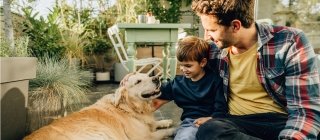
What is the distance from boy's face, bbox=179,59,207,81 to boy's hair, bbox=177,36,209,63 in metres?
0.03

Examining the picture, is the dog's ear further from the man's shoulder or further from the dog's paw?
the man's shoulder

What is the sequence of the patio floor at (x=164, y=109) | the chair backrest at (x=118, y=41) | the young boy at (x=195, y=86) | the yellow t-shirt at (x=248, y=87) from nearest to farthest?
the yellow t-shirt at (x=248, y=87) → the young boy at (x=195, y=86) → the patio floor at (x=164, y=109) → the chair backrest at (x=118, y=41)

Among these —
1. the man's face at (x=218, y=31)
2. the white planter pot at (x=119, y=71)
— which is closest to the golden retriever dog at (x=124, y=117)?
the man's face at (x=218, y=31)

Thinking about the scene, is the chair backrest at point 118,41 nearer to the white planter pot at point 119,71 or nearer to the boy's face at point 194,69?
the white planter pot at point 119,71

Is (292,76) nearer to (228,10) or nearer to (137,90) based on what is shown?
(228,10)

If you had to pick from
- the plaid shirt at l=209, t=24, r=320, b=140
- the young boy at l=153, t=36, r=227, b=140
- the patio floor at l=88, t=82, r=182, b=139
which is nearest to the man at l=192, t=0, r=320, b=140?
the plaid shirt at l=209, t=24, r=320, b=140

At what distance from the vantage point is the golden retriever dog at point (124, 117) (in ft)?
7.81

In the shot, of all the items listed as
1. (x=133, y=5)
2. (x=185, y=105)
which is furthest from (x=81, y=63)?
(x=185, y=105)

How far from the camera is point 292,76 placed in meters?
1.58

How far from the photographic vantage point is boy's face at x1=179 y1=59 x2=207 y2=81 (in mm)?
2287

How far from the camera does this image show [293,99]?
5.12ft

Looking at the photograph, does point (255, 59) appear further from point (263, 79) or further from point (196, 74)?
point (196, 74)

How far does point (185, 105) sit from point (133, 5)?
14.7 feet

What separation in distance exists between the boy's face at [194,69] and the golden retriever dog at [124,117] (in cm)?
40
